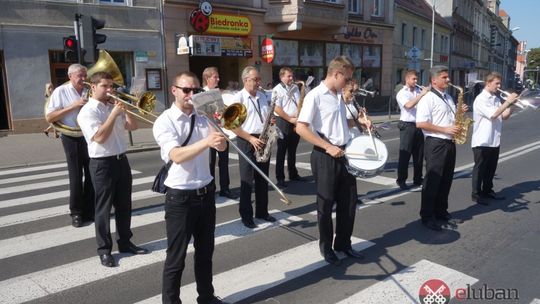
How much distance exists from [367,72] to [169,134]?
85.6ft

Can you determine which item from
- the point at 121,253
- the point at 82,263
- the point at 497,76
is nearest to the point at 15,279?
the point at 82,263

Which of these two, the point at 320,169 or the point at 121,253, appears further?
→ the point at 121,253

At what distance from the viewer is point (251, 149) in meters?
5.80

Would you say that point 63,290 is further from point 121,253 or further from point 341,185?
point 341,185

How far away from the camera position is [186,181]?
333 centimetres

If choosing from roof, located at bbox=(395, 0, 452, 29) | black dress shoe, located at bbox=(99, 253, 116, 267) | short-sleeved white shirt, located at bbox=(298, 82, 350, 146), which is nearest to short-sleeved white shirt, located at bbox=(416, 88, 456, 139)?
short-sleeved white shirt, located at bbox=(298, 82, 350, 146)

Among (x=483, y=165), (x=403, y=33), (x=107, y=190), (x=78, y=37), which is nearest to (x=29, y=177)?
(x=78, y=37)

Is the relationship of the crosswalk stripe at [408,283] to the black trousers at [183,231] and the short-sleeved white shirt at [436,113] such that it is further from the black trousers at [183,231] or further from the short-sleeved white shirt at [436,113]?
the short-sleeved white shirt at [436,113]

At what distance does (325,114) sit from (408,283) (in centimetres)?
185

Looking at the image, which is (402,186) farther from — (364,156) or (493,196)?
(364,156)

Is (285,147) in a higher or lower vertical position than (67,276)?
higher

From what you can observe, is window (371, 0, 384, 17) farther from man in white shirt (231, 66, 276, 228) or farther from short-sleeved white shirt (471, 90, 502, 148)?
man in white shirt (231, 66, 276, 228)

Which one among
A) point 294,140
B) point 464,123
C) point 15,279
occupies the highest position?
point 464,123

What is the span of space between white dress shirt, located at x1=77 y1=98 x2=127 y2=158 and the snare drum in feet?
8.27
